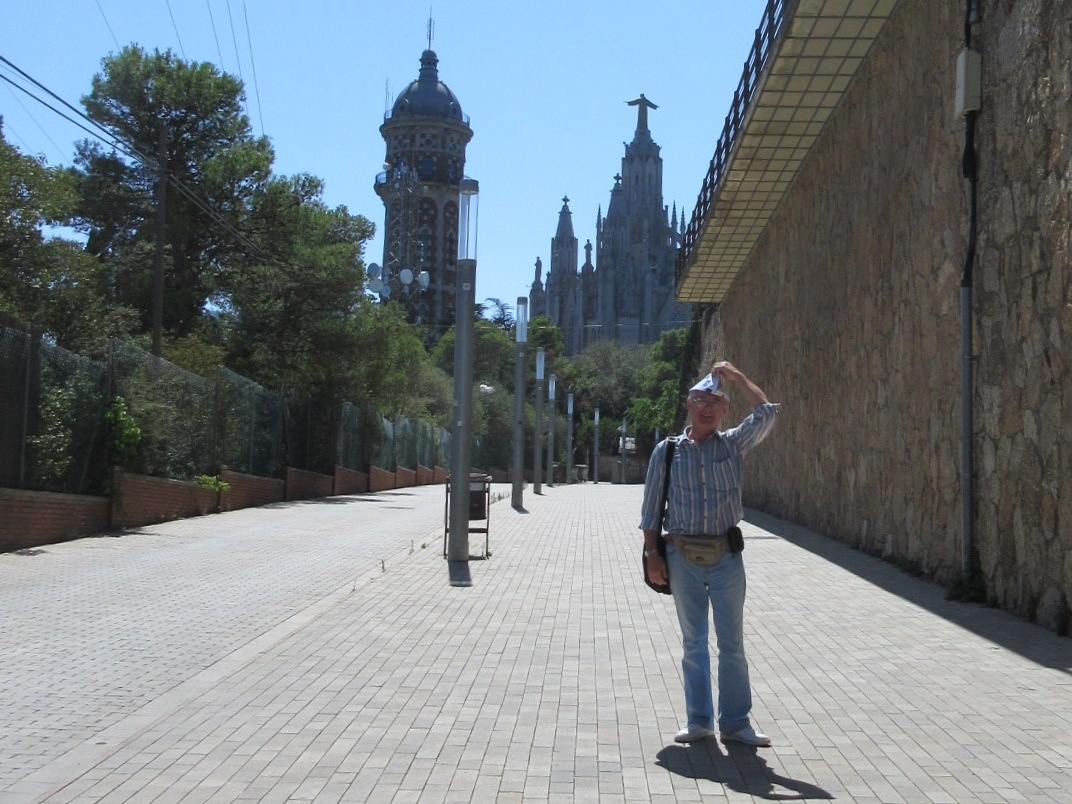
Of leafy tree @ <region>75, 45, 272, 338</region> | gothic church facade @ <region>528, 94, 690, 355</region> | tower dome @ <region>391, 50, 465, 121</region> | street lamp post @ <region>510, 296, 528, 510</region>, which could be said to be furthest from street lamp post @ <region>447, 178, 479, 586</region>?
gothic church facade @ <region>528, 94, 690, 355</region>

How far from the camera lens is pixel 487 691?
7215mm

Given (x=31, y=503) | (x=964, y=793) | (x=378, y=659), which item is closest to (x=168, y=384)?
(x=31, y=503)

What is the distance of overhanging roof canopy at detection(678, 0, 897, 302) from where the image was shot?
14961 mm

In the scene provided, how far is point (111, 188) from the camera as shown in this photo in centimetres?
3353

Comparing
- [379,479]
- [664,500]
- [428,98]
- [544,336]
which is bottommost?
[379,479]

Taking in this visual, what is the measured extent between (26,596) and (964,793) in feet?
28.5

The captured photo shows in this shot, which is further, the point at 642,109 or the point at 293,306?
the point at 642,109

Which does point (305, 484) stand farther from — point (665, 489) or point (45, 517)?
point (665, 489)

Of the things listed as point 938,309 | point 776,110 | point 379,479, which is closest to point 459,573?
point 938,309

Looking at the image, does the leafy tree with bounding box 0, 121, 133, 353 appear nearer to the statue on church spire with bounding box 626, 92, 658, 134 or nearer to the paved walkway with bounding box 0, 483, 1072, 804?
the paved walkway with bounding box 0, 483, 1072, 804

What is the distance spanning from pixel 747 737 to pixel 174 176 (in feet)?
96.3

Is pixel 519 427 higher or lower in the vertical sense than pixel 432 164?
lower

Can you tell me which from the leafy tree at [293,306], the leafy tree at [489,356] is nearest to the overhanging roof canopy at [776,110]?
the leafy tree at [293,306]

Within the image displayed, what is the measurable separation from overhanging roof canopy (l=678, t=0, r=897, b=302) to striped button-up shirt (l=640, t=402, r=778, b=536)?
9.62 meters
